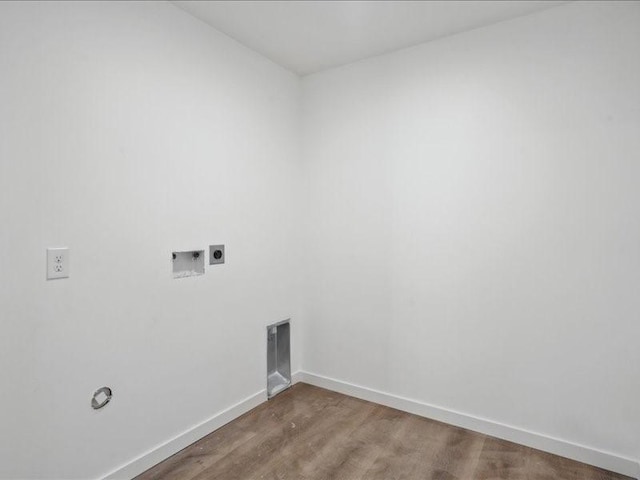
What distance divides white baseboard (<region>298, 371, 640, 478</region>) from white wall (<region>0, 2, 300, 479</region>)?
2.34ft

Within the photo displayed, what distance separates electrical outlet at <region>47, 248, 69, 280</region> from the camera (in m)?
1.55

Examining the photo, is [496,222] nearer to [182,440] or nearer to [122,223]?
[122,223]

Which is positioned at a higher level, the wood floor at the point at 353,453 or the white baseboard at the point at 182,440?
the white baseboard at the point at 182,440

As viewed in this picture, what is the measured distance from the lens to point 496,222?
87.7 inches

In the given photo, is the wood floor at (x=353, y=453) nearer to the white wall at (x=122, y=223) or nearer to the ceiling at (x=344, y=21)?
the white wall at (x=122, y=223)

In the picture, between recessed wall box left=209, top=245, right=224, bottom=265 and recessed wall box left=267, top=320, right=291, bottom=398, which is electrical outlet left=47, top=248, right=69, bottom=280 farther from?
recessed wall box left=267, top=320, right=291, bottom=398

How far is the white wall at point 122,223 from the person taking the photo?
148 cm

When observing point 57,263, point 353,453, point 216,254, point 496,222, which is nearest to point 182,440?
point 353,453

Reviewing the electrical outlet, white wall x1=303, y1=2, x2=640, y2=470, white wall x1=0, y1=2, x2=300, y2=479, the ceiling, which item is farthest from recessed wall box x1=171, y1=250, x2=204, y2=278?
the ceiling

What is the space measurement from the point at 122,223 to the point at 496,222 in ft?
6.99

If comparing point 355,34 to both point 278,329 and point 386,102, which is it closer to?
point 386,102

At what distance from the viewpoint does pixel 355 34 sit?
7.72 feet

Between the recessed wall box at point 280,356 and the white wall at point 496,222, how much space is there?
35 cm

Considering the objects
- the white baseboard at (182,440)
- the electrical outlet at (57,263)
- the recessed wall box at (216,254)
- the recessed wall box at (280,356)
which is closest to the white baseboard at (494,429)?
the recessed wall box at (280,356)
